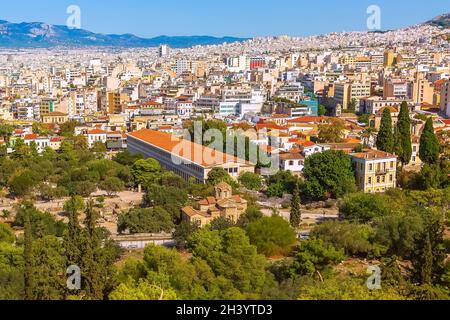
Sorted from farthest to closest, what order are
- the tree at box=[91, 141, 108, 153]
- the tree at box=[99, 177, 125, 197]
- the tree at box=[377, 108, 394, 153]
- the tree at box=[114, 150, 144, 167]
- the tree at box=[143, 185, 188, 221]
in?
1. the tree at box=[91, 141, 108, 153]
2. the tree at box=[114, 150, 144, 167]
3. the tree at box=[377, 108, 394, 153]
4. the tree at box=[99, 177, 125, 197]
5. the tree at box=[143, 185, 188, 221]

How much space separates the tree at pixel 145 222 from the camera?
1394 cm

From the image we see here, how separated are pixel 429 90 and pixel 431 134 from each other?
16555 millimetres

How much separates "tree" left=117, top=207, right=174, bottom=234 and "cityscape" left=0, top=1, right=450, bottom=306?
31 mm

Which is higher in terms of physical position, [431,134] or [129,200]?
[431,134]

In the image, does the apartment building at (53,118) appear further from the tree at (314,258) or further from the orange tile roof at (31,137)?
the tree at (314,258)

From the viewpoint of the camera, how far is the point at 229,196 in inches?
618

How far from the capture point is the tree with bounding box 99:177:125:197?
60.1 ft

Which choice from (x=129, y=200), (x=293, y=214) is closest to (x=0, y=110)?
(x=129, y=200)

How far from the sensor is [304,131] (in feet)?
83.9

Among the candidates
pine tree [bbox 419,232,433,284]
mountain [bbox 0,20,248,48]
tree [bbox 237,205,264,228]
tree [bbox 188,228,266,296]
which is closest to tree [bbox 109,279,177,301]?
tree [bbox 188,228,266,296]

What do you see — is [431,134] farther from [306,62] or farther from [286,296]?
[306,62]

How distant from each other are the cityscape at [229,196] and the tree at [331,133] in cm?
10

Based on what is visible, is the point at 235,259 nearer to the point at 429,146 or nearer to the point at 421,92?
the point at 429,146

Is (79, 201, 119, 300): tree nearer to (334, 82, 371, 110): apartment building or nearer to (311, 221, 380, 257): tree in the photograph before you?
(311, 221, 380, 257): tree
